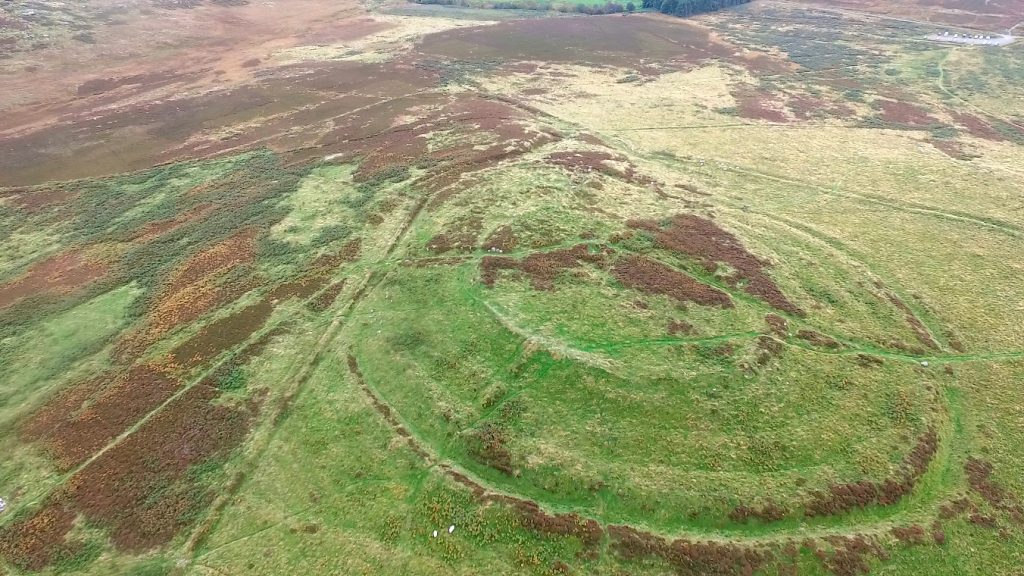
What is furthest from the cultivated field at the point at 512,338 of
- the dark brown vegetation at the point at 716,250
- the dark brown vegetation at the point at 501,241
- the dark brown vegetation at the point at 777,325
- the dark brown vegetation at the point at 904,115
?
the dark brown vegetation at the point at 904,115

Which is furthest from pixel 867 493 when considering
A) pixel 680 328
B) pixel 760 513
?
pixel 680 328

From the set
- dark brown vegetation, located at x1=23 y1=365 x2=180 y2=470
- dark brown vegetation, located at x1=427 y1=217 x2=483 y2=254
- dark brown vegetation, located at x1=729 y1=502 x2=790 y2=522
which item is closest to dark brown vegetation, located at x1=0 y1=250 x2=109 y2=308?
dark brown vegetation, located at x1=23 y1=365 x2=180 y2=470

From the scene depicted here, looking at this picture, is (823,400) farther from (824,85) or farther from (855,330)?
(824,85)

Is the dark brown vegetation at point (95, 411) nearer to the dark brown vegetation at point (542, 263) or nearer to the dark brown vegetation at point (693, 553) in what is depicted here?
the dark brown vegetation at point (542, 263)

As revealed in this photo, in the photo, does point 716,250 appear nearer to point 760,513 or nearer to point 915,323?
→ point 915,323

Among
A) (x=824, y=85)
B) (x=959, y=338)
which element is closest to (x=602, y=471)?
(x=959, y=338)
